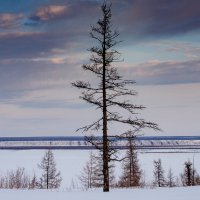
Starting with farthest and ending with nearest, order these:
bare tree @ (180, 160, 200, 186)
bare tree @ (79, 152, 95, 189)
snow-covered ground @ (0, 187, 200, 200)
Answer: bare tree @ (79, 152, 95, 189) → bare tree @ (180, 160, 200, 186) → snow-covered ground @ (0, 187, 200, 200)

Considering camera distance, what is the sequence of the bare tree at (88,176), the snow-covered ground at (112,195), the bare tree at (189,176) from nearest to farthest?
the snow-covered ground at (112,195) → the bare tree at (189,176) → the bare tree at (88,176)

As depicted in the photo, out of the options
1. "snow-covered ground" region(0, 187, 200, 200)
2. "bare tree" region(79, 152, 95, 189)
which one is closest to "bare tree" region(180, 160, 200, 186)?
"bare tree" region(79, 152, 95, 189)

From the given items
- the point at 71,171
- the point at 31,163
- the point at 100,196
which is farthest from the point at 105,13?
the point at 31,163

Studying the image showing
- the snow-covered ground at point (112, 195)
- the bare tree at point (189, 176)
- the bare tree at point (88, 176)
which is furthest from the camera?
the bare tree at point (88, 176)

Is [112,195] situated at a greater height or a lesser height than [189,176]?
lesser

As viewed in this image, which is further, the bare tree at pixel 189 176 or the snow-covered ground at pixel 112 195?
the bare tree at pixel 189 176

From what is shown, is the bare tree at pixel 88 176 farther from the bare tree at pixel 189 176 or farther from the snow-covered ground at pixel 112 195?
the snow-covered ground at pixel 112 195

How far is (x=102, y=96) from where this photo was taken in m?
25.1

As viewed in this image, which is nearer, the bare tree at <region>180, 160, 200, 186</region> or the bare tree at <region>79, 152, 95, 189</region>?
the bare tree at <region>180, 160, 200, 186</region>

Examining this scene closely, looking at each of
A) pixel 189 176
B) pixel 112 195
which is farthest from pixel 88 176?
pixel 112 195

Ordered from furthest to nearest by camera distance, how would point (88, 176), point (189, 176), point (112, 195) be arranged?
point (88, 176) < point (189, 176) < point (112, 195)

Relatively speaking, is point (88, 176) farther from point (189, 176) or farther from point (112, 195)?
point (112, 195)

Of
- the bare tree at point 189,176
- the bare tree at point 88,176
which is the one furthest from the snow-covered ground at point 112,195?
the bare tree at point 189,176

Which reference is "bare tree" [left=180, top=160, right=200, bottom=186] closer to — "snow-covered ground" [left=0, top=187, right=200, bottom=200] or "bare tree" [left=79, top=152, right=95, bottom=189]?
"bare tree" [left=79, top=152, right=95, bottom=189]
